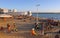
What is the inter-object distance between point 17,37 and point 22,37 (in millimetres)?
474

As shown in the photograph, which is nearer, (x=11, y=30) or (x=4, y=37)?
(x=4, y=37)

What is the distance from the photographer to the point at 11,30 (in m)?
18.6

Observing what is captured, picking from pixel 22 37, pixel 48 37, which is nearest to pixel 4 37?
pixel 22 37

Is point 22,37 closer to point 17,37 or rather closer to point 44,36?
point 17,37

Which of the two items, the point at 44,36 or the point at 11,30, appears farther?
the point at 11,30

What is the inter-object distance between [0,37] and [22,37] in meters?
2.05

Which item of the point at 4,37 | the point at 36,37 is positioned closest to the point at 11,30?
the point at 4,37

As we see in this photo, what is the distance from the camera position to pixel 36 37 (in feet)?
46.6

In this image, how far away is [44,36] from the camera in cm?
1445

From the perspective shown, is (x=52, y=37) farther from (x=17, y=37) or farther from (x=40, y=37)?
(x=17, y=37)

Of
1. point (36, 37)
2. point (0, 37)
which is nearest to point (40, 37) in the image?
point (36, 37)

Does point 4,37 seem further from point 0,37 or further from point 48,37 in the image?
point 48,37

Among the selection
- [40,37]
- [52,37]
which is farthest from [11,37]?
[52,37]

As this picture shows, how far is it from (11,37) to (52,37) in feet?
12.6
